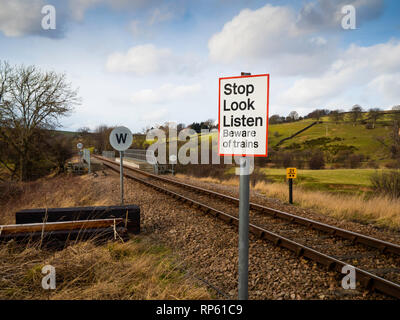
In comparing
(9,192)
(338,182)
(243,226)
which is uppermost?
(243,226)

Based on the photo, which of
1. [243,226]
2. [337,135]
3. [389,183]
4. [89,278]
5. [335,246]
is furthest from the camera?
[337,135]

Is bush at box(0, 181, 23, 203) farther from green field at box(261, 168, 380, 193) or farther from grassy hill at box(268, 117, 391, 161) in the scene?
grassy hill at box(268, 117, 391, 161)

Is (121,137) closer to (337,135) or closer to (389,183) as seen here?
(389,183)

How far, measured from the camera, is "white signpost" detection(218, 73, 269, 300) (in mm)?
2107

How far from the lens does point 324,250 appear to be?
5379mm

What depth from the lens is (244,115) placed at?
2.16 m

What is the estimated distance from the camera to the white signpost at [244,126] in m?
2.11

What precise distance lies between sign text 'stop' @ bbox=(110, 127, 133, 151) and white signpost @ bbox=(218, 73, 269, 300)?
610cm

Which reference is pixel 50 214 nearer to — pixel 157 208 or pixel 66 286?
pixel 66 286

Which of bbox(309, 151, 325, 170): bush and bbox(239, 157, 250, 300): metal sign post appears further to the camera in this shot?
bbox(309, 151, 325, 170): bush

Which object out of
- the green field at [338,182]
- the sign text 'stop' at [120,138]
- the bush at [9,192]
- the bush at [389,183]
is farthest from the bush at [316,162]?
the sign text 'stop' at [120,138]

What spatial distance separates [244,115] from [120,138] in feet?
21.0

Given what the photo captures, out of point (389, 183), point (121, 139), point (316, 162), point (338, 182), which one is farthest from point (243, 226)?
point (316, 162)

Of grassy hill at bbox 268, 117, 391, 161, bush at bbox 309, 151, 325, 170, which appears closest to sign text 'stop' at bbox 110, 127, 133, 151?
bush at bbox 309, 151, 325, 170
